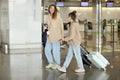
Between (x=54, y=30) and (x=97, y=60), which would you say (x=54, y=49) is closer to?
(x=54, y=30)

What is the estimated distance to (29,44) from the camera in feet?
51.1

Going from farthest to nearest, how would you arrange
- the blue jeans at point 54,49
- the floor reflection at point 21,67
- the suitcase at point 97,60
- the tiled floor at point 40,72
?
the suitcase at point 97,60
the blue jeans at point 54,49
the floor reflection at point 21,67
the tiled floor at point 40,72

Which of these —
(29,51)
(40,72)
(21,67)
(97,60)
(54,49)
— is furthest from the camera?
(29,51)

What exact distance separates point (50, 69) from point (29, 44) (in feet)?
17.1

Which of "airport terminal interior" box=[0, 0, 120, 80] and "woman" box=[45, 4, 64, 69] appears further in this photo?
"woman" box=[45, 4, 64, 69]

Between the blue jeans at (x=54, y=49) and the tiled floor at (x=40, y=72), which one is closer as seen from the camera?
the tiled floor at (x=40, y=72)

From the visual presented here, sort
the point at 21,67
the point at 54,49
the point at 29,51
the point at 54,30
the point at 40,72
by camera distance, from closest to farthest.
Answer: the point at 40,72
the point at 54,30
the point at 54,49
the point at 21,67
the point at 29,51

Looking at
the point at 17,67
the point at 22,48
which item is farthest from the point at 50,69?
the point at 22,48

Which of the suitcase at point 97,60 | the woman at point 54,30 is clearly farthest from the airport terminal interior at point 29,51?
the woman at point 54,30

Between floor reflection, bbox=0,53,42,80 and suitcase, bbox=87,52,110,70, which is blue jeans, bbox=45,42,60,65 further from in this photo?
suitcase, bbox=87,52,110,70

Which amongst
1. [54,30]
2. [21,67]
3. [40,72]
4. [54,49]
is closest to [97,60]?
[54,49]

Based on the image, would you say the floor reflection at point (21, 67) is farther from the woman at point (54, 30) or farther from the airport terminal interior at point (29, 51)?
the woman at point (54, 30)

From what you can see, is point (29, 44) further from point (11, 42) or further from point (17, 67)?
point (17, 67)

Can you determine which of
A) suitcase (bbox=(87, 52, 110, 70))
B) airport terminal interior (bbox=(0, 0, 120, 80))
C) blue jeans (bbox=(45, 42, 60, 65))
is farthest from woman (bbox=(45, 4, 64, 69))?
suitcase (bbox=(87, 52, 110, 70))
